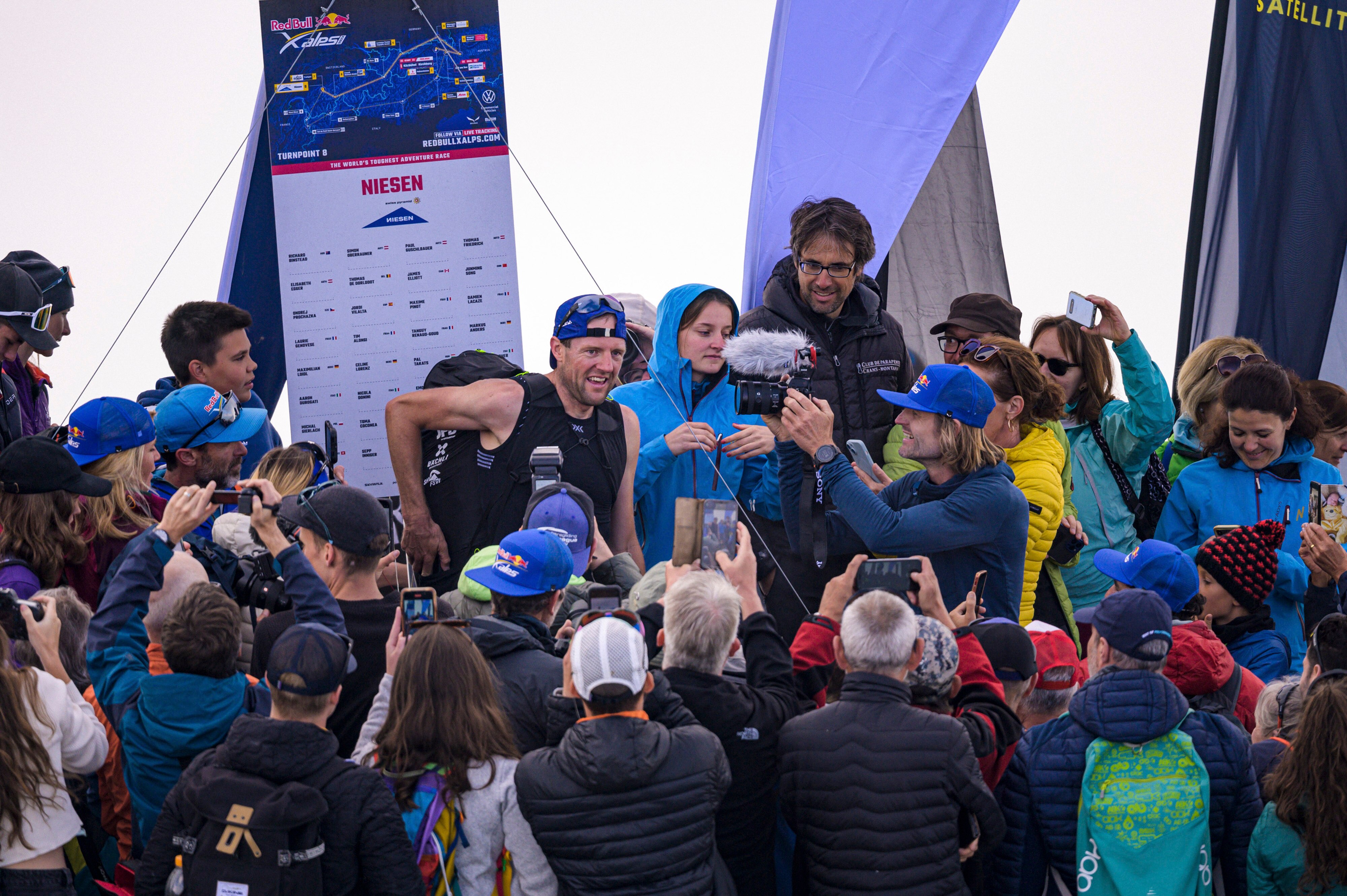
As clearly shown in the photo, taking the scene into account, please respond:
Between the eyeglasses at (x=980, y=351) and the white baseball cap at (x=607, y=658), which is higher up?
the eyeglasses at (x=980, y=351)

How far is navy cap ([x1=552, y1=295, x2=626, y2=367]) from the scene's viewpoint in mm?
3738

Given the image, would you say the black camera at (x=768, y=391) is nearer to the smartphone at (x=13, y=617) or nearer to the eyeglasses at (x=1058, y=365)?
the eyeglasses at (x=1058, y=365)

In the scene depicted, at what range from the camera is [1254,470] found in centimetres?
375

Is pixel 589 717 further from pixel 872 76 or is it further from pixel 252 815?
pixel 872 76

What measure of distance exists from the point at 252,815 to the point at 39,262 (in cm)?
259

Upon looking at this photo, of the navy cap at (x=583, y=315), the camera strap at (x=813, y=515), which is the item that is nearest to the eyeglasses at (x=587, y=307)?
the navy cap at (x=583, y=315)

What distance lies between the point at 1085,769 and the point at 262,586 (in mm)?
1929

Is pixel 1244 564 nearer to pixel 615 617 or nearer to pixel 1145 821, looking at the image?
pixel 1145 821

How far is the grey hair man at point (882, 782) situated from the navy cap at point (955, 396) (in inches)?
33.3

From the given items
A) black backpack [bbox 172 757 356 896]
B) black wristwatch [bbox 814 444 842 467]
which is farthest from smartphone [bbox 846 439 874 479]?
black backpack [bbox 172 757 356 896]

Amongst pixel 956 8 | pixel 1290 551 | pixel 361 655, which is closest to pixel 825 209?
pixel 956 8

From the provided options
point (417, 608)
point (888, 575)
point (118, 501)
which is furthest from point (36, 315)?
point (888, 575)

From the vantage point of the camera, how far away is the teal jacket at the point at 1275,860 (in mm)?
2373

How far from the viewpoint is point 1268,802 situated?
246 centimetres
